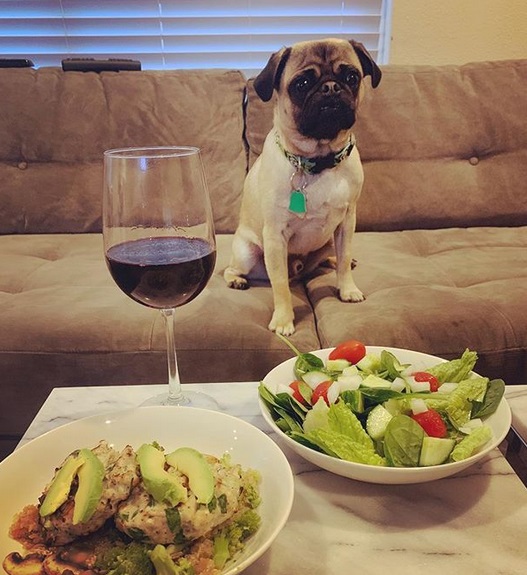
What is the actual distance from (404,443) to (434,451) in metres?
0.03

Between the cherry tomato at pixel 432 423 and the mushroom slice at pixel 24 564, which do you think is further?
the cherry tomato at pixel 432 423

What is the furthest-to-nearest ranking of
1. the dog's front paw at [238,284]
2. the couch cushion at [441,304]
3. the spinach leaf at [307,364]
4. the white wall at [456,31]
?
the white wall at [456,31] → the dog's front paw at [238,284] → the couch cushion at [441,304] → the spinach leaf at [307,364]

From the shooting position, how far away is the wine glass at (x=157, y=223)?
2.46ft

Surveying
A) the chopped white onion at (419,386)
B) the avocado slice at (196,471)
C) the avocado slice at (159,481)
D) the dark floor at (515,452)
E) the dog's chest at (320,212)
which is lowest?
the dark floor at (515,452)

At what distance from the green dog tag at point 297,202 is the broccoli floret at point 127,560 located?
3.68 feet

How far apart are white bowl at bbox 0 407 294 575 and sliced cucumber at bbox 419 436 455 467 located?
0.49 feet

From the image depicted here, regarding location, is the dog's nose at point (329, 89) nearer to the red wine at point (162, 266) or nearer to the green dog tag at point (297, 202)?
the green dog tag at point (297, 202)

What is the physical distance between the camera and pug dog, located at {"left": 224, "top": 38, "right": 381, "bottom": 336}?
1.45 metres

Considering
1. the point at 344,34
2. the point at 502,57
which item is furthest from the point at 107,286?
the point at 502,57

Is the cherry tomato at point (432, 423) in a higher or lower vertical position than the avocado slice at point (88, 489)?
lower

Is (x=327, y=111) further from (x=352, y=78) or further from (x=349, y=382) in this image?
(x=349, y=382)

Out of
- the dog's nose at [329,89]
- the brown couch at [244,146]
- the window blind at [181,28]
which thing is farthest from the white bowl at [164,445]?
the window blind at [181,28]

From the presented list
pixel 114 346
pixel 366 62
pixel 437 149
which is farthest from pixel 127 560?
pixel 437 149

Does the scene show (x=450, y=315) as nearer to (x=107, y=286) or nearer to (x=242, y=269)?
(x=242, y=269)
